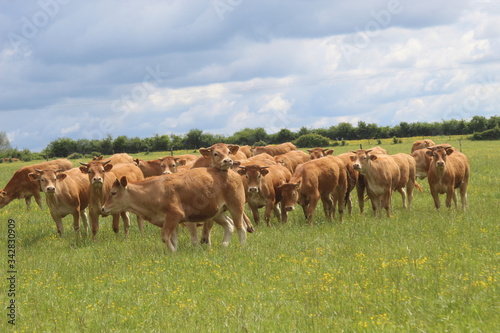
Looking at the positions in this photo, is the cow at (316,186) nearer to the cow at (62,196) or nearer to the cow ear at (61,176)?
the cow at (62,196)

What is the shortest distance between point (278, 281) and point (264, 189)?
22.9ft

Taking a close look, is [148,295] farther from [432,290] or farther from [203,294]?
[432,290]

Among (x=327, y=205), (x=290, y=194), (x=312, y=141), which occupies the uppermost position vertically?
(x=290, y=194)

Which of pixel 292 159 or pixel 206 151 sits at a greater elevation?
pixel 206 151

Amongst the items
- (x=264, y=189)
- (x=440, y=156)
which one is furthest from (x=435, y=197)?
(x=264, y=189)

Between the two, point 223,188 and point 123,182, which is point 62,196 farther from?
point 223,188

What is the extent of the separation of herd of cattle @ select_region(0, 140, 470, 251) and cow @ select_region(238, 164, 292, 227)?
0.09 ft

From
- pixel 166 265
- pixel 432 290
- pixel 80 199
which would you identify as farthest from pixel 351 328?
pixel 80 199

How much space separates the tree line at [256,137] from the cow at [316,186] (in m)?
73.8

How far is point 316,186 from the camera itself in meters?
16.0

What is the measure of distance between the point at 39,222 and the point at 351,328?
1398 centimetres

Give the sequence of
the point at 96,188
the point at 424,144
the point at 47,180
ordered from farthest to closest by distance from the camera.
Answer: the point at 424,144 < the point at 47,180 < the point at 96,188

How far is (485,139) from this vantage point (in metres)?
85.8

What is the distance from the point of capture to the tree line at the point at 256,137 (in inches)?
3814
